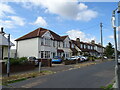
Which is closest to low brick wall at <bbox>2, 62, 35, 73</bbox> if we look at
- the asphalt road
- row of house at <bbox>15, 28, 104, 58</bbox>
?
the asphalt road

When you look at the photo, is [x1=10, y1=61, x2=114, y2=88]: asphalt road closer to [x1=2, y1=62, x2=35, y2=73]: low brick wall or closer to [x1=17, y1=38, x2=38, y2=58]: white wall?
[x1=2, y1=62, x2=35, y2=73]: low brick wall

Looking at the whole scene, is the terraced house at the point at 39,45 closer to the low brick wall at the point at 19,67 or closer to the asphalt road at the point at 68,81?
the low brick wall at the point at 19,67

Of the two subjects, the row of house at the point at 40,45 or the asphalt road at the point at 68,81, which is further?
the row of house at the point at 40,45

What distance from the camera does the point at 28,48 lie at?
31859 mm

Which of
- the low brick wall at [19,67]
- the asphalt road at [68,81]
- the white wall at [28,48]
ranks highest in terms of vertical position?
the white wall at [28,48]

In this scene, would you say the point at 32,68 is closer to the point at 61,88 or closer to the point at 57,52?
the point at 61,88

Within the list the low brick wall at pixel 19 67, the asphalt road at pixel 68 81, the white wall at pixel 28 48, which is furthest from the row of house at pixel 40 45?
the asphalt road at pixel 68 81

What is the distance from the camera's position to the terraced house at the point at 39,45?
3008 centimetres

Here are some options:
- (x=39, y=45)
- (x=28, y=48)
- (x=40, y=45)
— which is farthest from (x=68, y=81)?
(x=28, y=48)

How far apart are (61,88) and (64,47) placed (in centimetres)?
3178

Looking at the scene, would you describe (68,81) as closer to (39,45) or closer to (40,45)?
(39,45)

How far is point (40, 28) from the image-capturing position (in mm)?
35188

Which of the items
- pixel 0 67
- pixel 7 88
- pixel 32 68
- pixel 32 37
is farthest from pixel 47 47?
pixel 7 88

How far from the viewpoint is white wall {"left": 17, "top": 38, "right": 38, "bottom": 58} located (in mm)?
30156
